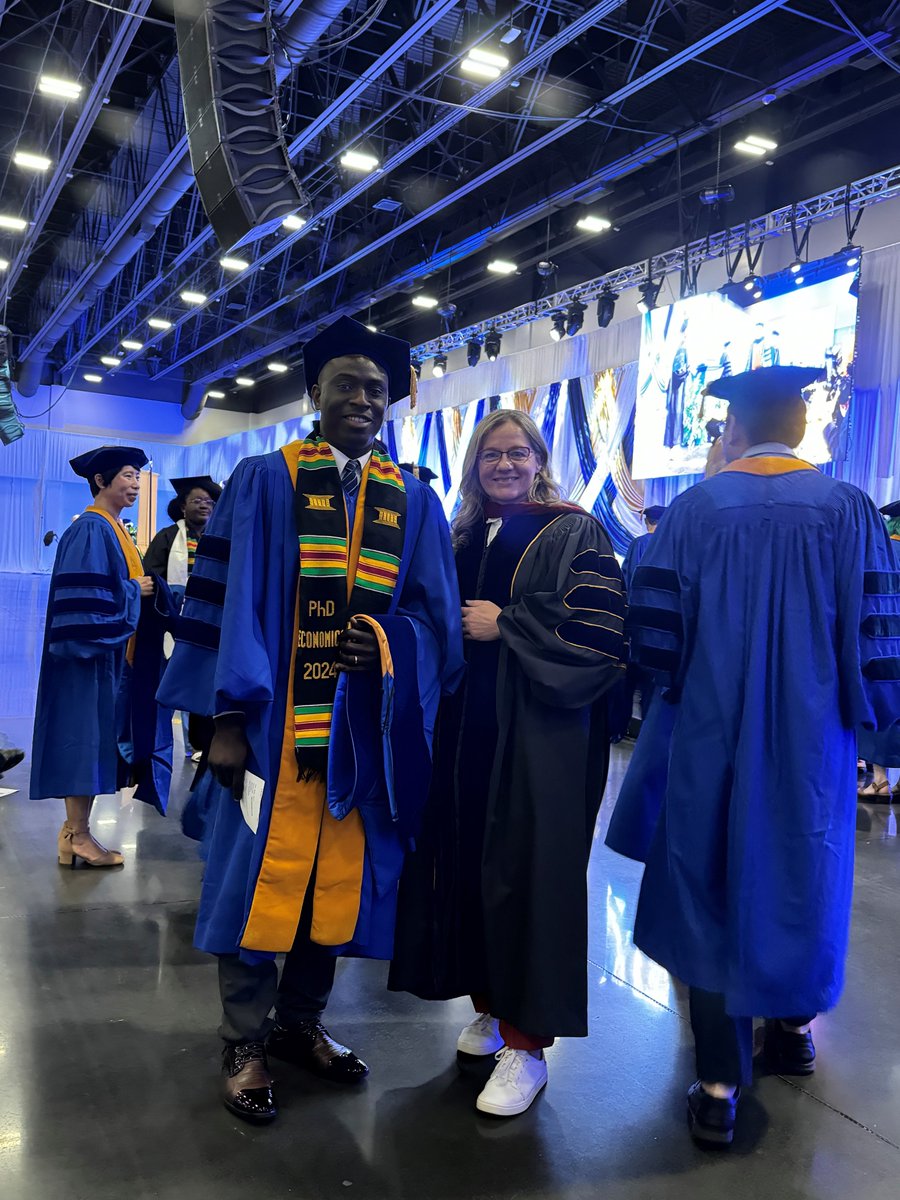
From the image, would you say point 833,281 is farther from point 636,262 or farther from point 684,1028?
point 684,1028

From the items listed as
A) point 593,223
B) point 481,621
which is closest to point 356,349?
point 481,621

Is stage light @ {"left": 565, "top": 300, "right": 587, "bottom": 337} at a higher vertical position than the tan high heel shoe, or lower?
higher

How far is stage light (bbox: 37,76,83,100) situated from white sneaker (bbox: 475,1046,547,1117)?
787 centimetres

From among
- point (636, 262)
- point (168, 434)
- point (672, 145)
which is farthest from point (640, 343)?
point (168, 434)

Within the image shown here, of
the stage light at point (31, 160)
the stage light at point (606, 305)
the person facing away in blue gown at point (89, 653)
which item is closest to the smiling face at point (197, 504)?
the person facing away in blue gown at point (89, 653)

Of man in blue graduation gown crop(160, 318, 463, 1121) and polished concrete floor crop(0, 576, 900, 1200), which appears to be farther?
man in blue graduation gown crop(160, 318, 463, 1121)

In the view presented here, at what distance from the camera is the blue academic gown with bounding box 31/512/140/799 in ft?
11.7

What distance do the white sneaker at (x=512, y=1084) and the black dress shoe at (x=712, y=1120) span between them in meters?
0.35

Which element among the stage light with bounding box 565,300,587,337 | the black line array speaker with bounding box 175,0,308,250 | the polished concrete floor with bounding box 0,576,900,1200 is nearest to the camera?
the polished concrete floor with bounding box 0,576,900,1200

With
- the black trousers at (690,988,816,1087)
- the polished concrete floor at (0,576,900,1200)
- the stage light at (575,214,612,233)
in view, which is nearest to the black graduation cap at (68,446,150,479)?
the polished concrete floor at (0,576,900,1200)

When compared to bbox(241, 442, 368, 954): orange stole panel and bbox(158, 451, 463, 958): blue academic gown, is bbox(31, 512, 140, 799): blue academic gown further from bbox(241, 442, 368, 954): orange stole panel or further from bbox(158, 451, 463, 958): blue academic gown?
bbox(241, 442, 368, 954): orange stole panel

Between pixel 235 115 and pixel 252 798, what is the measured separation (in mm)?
4787

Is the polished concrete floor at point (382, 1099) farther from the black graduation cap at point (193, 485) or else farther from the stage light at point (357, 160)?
the stage light at point (357, 160)

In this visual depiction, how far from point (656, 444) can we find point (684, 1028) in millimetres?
7566
